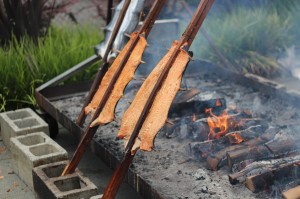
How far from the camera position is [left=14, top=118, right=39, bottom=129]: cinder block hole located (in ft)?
20.4

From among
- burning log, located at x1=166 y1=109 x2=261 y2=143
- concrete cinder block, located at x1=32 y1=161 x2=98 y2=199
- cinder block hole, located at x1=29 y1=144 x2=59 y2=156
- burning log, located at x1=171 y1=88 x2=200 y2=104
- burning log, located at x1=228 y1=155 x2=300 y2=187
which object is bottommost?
concrete cinder block, located at x1=32 y1=161 x2=98 y2=199

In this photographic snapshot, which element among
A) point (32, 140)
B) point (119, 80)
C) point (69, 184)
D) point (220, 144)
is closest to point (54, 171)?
point (69, 184)

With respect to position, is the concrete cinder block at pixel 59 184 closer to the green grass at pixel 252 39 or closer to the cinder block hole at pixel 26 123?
the cinder block hole at pixel 26 123

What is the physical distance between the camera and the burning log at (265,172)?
14.3ft

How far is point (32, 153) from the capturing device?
213 inches

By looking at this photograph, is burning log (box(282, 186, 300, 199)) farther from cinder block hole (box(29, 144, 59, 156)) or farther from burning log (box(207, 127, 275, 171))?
cinder block hole (box(29, 144, 59, 156))

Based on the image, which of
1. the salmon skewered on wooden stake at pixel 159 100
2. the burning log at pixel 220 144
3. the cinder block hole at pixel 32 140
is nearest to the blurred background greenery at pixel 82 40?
the cinder block hole at pixel 32 140

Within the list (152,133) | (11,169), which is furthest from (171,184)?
(11,169)

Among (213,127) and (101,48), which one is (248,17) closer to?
(101,48)

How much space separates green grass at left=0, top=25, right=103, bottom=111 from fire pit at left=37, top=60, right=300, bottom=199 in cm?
63

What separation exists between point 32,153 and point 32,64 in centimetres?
240

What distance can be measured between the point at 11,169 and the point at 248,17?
5172 mm

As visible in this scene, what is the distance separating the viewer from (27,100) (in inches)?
291

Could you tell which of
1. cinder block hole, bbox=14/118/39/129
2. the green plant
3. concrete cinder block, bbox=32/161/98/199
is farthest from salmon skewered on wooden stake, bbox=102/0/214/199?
the green plant
